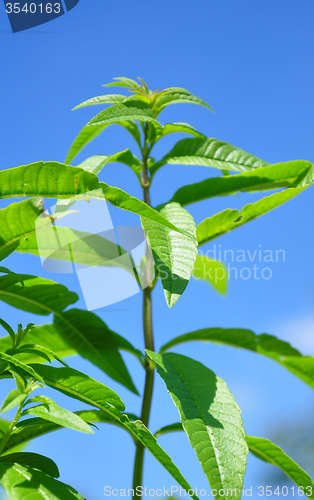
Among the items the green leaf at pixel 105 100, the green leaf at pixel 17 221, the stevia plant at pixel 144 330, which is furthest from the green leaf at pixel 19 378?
the green leaf at pixel 105 100

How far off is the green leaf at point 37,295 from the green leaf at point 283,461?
72cm

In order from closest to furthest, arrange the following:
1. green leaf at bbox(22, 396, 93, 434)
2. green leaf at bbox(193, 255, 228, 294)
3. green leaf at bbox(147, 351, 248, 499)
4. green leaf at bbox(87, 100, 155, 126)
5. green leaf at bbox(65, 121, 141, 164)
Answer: green leaf at bbox(22, 396, 93, 434), green leaf at bbox(147, 351, 248, 499), green leaf at bbox(87, 100, 155, 126), green leaf at bbox(65, 121, 141, 164), green leaf at bbox(193, 255, 228, 294)

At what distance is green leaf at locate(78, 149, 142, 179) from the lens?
1.26 metres

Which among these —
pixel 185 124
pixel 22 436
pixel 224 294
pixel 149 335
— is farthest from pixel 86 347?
pixel 185 124

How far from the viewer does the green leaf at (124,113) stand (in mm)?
1063

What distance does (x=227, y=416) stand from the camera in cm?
92

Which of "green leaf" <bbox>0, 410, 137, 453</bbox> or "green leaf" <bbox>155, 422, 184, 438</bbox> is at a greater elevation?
"green leaf" <bbox>155, 422, 184, 438</bbox>

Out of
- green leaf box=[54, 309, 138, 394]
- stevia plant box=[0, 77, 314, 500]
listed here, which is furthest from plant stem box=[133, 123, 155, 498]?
green leaf box=[54, 309, 138, 394]

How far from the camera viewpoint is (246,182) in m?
1.30

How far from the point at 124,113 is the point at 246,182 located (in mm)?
454

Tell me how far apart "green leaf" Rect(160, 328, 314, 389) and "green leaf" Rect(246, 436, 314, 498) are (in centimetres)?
25

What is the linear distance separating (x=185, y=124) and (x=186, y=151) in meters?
0.13

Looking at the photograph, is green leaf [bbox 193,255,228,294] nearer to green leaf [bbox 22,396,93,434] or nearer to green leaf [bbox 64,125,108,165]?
green leaf [bbox 64,125,108,165]

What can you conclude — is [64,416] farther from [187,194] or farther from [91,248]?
[187,194]
